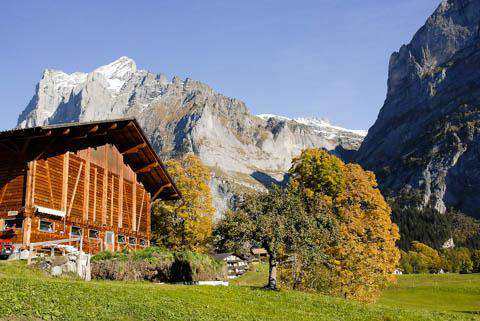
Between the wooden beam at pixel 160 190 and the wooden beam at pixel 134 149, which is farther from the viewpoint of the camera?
the wooden beam at pixel 160 190

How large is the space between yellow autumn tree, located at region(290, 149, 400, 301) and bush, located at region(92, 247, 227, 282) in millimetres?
7565

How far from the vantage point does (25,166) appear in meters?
32.8

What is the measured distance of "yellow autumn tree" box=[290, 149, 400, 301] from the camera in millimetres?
40500

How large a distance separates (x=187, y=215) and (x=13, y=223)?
78.5 ft

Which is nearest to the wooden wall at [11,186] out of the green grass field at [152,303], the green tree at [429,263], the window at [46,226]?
the window at [46,226]

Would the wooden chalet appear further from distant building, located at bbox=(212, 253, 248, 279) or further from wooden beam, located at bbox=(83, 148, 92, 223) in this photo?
distant building, located at bbox=(212, 253, 248, 279)

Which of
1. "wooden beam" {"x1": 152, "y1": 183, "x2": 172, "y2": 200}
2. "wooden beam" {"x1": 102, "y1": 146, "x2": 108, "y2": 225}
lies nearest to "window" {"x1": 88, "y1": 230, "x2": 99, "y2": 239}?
"wooden beam" {"x1": 102, "y1": 146, "x2": 108, "y2": 225}

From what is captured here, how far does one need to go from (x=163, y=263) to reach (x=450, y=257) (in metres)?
141

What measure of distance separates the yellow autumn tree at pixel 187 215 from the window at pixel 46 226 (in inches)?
817

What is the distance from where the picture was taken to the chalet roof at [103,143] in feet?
105

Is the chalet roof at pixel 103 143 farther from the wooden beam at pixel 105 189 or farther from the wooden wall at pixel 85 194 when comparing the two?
the wooden beam at pixel 105 189

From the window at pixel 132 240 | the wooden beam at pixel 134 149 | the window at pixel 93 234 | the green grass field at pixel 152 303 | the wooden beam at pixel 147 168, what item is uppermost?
the wooden beam at pixel 134 149

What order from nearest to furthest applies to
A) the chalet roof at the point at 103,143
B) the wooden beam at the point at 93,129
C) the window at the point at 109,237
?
the chalet roof at the point at 103,143, the wooden beam at the point at 93,129, the window at the point at 109,237

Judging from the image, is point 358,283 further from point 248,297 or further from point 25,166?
point 25,166
